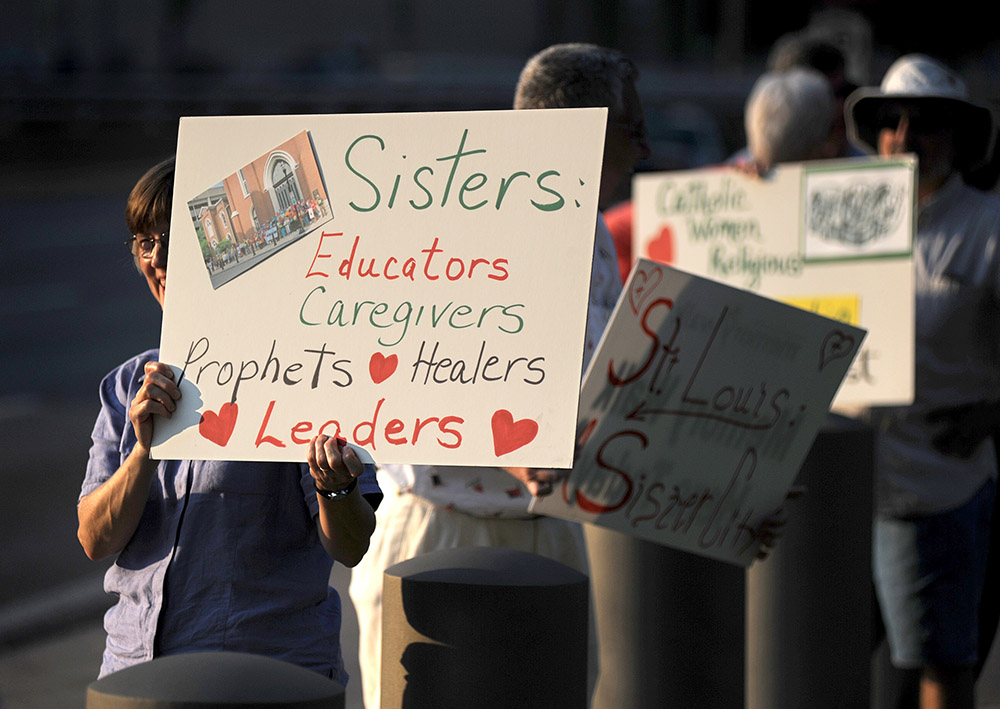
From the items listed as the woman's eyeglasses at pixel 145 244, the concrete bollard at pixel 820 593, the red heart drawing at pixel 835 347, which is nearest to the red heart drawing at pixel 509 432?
the woman's eyeglasses at pixel 145 244

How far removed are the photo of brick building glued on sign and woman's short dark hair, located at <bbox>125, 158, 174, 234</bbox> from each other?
0.32 feet

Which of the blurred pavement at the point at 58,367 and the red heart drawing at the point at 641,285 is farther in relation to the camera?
the blurred pavement at the point at 58,367

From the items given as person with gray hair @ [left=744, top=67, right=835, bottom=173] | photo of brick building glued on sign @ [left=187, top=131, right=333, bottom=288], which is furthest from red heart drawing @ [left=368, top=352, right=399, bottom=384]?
person with gray hair @ [left=744, top=67, right=835, bottom=173]

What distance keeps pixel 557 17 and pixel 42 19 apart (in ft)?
39.0

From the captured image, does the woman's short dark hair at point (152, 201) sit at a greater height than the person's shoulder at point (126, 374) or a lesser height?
greater

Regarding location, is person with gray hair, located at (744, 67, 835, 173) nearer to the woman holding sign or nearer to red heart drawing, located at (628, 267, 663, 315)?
red heart drawing, located at (628, 267, 663, 315)

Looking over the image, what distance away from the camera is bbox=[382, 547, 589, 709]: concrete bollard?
8.32 feet

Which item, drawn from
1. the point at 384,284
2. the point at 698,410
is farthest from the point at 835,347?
the point at 384,284

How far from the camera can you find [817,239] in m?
4.80

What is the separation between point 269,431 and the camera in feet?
7.80

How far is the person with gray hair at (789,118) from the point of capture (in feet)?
16.6

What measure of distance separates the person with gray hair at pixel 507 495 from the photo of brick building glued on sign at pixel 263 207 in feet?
2.74

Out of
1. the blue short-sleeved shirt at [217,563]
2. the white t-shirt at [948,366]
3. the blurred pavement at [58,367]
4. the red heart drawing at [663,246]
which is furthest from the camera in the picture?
the blurred pavement at [58,367]

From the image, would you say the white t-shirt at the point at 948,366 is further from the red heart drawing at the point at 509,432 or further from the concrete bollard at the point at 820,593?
the red heart drawing at the point at 509,432
